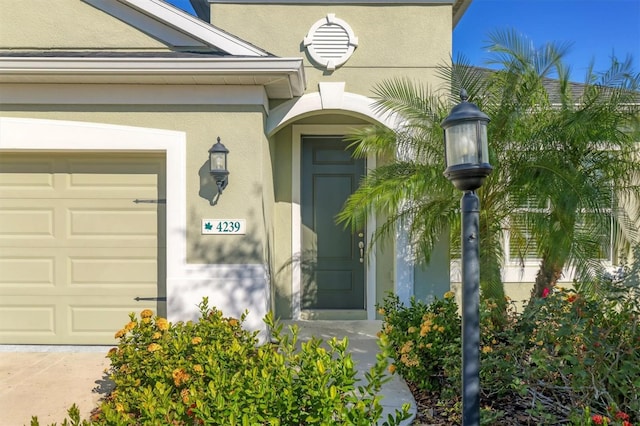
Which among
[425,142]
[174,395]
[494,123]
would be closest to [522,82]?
[494,123]

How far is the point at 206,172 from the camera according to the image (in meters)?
5.54

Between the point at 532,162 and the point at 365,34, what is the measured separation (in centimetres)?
332

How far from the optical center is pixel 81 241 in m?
5.78

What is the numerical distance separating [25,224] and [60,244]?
0.56 meters

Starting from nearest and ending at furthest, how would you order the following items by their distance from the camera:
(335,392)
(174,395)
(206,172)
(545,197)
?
1. (335,392)
2. (174,395)
3. (545,197)
4. (206,172)

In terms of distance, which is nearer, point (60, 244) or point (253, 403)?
point (253, 403)

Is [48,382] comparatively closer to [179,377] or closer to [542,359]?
[179,377]

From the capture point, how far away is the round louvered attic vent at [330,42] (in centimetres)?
649

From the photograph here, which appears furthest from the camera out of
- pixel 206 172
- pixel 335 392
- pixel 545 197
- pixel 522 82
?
pixel 206 172

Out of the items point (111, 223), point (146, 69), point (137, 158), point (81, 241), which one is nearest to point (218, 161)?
point (137, 158)

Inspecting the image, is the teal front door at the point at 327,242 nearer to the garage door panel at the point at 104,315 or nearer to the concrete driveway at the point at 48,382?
the garage door panel at the point at 104,315

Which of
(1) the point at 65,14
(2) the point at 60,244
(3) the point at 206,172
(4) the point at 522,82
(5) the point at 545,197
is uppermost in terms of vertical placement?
(1) the point at 65,14

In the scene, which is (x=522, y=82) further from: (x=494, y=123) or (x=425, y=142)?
(x=425, y=142)

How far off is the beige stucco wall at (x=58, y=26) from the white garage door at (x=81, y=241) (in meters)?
1.53
